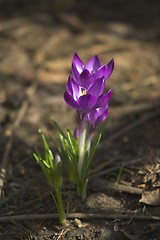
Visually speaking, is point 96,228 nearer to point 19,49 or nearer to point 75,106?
point 75,106

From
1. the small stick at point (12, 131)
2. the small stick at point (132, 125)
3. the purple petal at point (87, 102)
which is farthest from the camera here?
the small stick at point (132, 125)

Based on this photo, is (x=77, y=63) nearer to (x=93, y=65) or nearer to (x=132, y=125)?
(x=93, y=65)

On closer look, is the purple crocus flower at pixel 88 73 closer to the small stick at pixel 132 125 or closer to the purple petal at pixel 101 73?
the purple petal at pixel 101 73

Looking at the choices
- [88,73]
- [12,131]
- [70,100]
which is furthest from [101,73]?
[12,131]

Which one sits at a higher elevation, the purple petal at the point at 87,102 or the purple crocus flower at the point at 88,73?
the purple crocus flower at the point at 88,73

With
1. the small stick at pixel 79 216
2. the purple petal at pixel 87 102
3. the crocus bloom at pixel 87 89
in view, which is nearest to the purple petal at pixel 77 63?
the crocus bloom at pixel 87 89

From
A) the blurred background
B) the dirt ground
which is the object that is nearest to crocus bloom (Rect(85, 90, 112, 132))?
the dirt ground

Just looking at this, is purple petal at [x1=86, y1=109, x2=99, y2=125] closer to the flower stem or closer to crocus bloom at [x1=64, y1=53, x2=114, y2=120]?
crocus bloom at [x1=64, y1=53, x2=114, y2=120]
